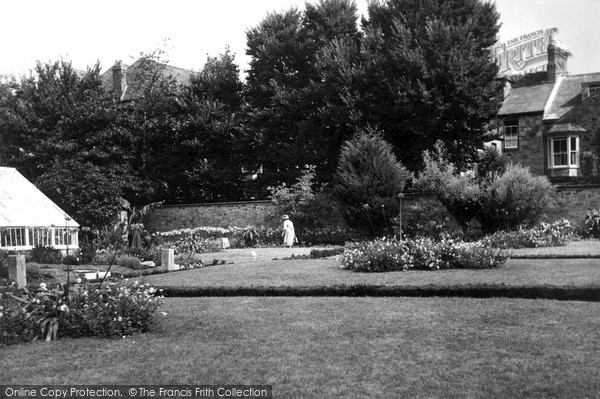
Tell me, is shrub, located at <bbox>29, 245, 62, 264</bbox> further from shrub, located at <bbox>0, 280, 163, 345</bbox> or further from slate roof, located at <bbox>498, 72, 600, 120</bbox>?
slate roof, located at <bbox>498, 72, 600, 120</bbox>

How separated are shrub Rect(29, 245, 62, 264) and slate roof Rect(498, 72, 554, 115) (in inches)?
1072

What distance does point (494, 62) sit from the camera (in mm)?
31438

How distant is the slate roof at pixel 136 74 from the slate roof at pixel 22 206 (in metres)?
16.5

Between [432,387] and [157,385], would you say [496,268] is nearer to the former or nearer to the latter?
[432,387]

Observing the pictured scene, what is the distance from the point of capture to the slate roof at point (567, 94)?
39.4 metres

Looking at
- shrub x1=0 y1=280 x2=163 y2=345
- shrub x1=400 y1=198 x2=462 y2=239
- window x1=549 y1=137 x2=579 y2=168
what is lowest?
shrub x1=0 y1=280 x2=163 y2=345

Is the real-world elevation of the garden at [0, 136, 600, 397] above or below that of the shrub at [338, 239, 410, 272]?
below

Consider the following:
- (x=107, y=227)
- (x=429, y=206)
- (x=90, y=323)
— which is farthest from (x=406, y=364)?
(x=107, y=227)

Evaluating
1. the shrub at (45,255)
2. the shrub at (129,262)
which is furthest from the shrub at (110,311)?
the shrub at (45,255)

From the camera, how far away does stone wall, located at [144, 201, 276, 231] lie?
34.1 meters

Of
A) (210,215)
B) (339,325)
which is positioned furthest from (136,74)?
(339,325)

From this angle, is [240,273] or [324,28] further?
[324,28]

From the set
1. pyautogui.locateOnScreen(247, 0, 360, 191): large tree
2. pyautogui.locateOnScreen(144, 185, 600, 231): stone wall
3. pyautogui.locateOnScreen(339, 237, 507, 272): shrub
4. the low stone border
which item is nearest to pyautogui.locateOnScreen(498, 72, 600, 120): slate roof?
pyautogui.locateOnScreen(247, 0, 360, 191): large tree

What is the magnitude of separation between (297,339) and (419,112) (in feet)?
A: 74.7
